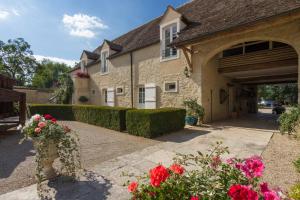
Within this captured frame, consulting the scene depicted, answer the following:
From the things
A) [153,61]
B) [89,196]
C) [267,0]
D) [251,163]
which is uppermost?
[267,0]

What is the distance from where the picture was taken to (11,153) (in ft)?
15.9

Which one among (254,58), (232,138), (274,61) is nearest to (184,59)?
(254,58)

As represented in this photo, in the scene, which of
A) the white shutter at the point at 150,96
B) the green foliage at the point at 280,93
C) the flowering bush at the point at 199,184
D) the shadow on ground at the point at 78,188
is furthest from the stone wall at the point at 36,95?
the green foliage at the point at 280,93

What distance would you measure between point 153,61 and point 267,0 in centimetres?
665

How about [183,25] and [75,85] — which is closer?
[183,25]

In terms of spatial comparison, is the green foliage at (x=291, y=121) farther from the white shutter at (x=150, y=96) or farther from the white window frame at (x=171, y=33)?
the white shutter at (x=150, y=96)

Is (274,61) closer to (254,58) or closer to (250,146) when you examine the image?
(254,58)

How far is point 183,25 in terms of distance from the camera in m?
10.1

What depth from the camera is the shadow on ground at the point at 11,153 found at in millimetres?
3828

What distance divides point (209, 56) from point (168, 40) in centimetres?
308

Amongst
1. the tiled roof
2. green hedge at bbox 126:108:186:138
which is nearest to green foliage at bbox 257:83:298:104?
the tiled roof

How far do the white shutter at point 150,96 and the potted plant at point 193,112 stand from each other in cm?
267

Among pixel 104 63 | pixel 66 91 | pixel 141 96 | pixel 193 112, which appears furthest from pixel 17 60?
pixel 193 112

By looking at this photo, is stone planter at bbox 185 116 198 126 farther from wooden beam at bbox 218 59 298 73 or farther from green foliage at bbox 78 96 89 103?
green foliage at bbox 78 96 89 103
